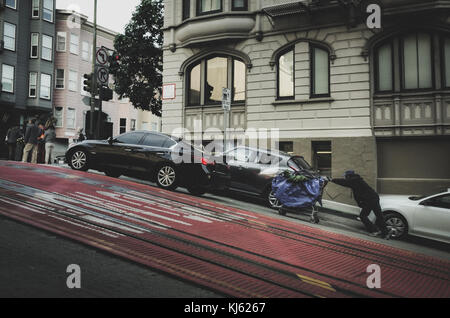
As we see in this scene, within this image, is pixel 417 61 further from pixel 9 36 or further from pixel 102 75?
pixel 9 36

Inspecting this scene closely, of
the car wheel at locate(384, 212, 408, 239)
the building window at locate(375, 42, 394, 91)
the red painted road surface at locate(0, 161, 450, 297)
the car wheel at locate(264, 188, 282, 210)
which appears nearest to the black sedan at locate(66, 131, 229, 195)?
the red painted road surface at locate(0, 161, 450, 297)

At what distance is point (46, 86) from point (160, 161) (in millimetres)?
27853

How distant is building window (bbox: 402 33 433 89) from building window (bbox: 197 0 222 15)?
828cm

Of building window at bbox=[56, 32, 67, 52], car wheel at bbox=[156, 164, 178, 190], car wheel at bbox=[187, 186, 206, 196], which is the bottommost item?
car wheel at bbox=[187, 186, 206, 196]

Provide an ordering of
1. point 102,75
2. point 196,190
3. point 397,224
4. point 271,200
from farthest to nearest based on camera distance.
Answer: point 102,75 < point 196,190 < point 271,200 < point 397,224

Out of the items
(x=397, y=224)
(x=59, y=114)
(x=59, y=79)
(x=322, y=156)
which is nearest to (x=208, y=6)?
(x=322, y=156)

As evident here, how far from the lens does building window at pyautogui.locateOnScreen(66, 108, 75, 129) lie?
3769 centimetres

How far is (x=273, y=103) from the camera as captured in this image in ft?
56.2

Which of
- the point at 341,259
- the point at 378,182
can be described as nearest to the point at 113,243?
the point at 341,259

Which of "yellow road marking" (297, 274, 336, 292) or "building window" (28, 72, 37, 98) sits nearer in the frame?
"yellow road marking" (297, 274, 336, 292)

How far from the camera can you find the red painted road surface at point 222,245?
5086 mm

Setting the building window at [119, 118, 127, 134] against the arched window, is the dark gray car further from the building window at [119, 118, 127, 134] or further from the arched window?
the building window at [119, 118, 127, 134]

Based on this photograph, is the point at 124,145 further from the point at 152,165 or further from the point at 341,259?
the point at 341,259

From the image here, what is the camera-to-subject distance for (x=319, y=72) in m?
16.6
